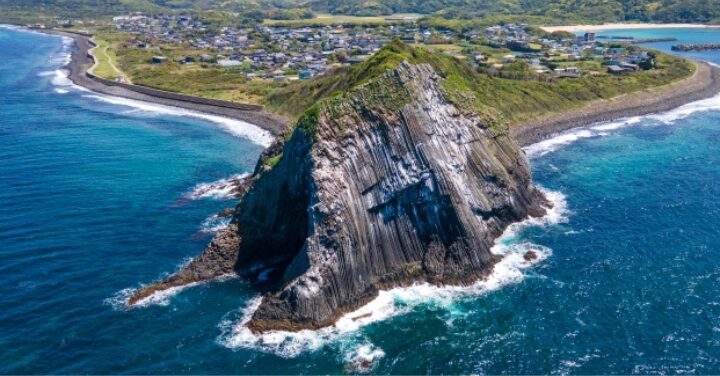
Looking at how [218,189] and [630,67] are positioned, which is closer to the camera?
[218,189]

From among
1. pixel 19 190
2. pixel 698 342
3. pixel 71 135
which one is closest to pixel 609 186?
pixel 698 342

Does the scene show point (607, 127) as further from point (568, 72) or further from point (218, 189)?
point (218, 189)

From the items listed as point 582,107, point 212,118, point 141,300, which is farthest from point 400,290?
point 582,107

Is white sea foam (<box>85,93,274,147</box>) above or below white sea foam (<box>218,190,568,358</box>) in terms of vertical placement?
above

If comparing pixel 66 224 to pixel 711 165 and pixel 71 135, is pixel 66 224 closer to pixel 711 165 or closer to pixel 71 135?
pixel 71 135

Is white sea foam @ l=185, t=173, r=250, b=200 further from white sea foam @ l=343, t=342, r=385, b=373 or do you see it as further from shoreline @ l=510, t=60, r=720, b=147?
shoreline @ l=510, t=60, r=720, b=147

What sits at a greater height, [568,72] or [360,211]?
[568,72]

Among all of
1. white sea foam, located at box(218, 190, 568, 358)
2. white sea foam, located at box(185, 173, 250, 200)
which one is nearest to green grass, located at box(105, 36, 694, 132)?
white sea foam, located at box(185, 173, 250, 200)
